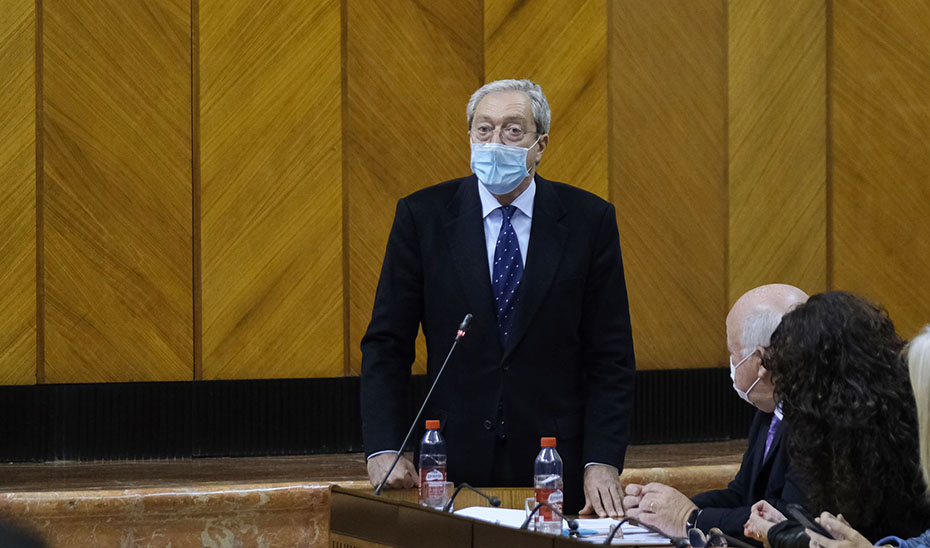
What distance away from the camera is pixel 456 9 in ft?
18.8

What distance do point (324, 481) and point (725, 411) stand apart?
85.4 inches

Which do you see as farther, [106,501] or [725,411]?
[725,411]

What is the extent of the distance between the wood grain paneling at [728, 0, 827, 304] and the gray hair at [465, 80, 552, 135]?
3.22 meters

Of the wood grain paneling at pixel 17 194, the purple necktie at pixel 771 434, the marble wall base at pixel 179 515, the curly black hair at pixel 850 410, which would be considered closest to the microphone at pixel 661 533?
the curly black hair at pixel 850 410

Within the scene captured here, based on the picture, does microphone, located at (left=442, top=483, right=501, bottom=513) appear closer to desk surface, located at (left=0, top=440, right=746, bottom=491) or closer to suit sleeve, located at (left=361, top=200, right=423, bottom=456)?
suit sleeve, located at (left=361, top=200, right=423, bottom=456)

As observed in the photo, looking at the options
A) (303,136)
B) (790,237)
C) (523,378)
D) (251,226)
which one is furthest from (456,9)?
(523,378)

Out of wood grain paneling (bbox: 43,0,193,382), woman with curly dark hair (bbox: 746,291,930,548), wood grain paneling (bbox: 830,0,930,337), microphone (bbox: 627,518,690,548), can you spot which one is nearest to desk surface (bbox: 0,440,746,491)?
wood grain paneling (bbox: 43,0,193,382)

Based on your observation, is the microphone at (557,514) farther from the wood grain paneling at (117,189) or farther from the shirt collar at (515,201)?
the wood grain paneling at (117,189)

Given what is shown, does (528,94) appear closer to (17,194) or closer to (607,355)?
(607,355)

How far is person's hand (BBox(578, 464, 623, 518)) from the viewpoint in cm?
270

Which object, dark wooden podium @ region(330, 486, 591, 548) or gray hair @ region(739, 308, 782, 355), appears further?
gray hair @ region(739, 308, 782, 355)

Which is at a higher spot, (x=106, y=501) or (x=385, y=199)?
(x=385, y=199)

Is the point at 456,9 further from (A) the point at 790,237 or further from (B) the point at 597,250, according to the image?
(B) the point at 597,250

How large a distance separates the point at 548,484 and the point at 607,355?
1.30ft
